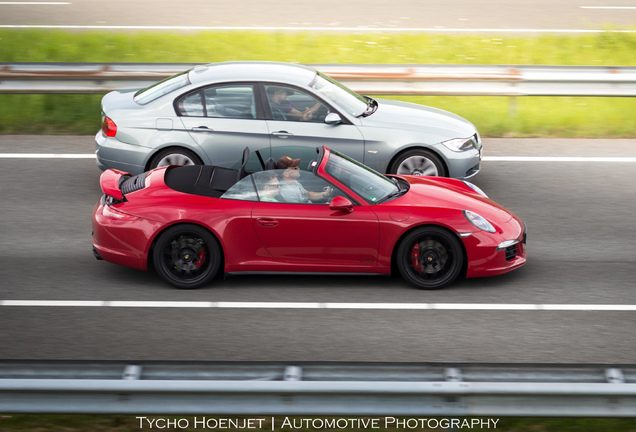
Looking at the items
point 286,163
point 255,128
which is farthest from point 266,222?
point 255,128

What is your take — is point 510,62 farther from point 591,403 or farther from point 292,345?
point 591,403

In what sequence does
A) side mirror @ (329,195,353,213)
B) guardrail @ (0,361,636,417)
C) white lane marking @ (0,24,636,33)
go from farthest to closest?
white lane marking @ (0,24,636,33) < side mirror @ (329,195,353,213) < guardrail @ (0,361,636,417)

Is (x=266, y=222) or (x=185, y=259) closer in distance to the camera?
(x=266, y=222)

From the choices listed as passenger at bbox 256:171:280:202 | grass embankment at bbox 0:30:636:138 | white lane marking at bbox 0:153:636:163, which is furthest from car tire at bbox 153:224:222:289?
grass embankment at bbox 0:30:636:138

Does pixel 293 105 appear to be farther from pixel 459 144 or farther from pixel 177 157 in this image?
pixel 459 144

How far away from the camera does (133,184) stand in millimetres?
8086

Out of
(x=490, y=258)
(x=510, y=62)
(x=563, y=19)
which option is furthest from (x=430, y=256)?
(x=563, y=19)

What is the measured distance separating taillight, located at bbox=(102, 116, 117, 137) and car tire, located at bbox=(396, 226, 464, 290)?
427 cm

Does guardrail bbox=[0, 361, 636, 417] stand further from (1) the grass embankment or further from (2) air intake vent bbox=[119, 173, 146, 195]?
(1) the grass embankment

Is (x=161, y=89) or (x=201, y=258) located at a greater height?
(x=161, y=89)

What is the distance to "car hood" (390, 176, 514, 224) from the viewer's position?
306 inches

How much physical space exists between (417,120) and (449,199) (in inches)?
101

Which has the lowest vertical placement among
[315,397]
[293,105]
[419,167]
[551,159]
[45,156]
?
[315,397]

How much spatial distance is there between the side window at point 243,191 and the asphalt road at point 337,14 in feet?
34.4
